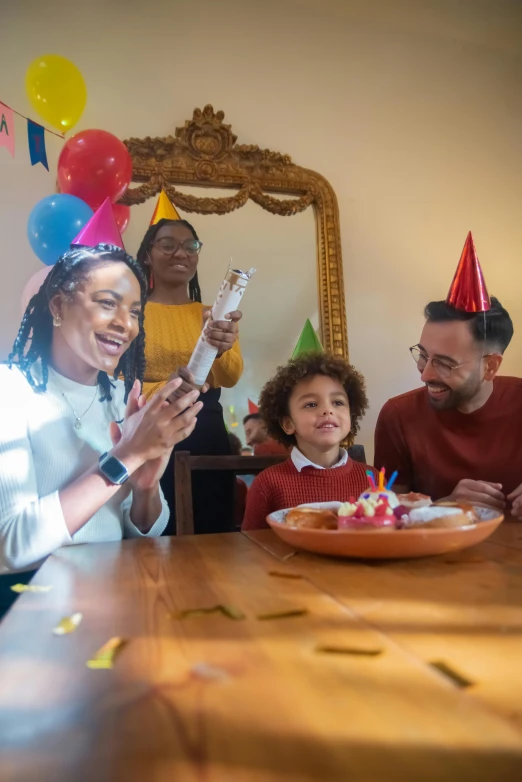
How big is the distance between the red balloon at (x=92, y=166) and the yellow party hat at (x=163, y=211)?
168mm

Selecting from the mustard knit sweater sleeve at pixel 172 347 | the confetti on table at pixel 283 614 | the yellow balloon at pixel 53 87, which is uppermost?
the yellow balloon at pixel 53 87

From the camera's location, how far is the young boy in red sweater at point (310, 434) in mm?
1246

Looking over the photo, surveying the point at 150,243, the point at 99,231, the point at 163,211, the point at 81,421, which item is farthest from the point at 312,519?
the point at 163,211

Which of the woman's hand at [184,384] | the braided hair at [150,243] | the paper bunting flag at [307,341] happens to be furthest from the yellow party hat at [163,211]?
the woman's hand at [184,384]

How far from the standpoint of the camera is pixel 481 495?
3.22ft

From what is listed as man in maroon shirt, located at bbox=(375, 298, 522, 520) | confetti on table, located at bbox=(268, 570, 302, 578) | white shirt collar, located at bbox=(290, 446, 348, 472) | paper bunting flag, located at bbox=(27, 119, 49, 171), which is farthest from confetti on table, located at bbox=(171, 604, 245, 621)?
paper bunting flag, located at bbox=(27, 119, 49, 171)

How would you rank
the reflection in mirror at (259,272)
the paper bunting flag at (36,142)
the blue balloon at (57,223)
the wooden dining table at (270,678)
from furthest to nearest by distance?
the reflection in mirror at (259,272) → the paper bunting flag at (36,142) → the blue balloon at (57,223) → the wooden dining table at (270,678)

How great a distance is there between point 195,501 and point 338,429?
52 centimetres

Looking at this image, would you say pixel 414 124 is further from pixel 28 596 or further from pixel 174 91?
pixel 28 596

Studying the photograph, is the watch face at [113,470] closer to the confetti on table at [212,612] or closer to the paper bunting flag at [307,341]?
the confetti on table at [212,612]

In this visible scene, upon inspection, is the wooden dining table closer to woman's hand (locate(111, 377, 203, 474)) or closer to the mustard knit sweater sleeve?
woman's hand (locate(111, 377, 203, 474))

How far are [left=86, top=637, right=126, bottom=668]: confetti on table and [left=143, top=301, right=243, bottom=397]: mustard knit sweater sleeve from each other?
3.74 feet

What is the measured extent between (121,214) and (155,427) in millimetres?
1103

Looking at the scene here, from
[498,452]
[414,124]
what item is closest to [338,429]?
[498,452]
